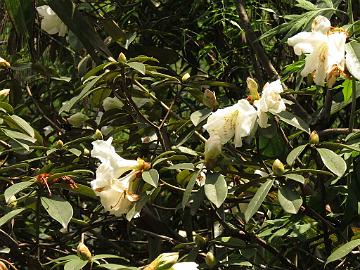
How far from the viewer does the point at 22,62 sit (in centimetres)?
214

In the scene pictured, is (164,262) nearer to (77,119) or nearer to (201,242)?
(201,242)

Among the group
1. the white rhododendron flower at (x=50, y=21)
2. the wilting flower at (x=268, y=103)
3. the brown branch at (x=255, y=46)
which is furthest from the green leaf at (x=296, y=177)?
the white rhododendron flower at (x=50, y=21)

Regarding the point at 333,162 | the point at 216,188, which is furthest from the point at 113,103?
the point at 333,162

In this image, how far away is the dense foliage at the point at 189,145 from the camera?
1580 millimetres

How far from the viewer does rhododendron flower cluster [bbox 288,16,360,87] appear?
1.53m

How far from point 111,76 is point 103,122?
11.1 inches

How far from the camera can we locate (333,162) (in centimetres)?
152

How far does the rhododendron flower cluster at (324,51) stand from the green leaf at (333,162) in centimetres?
12

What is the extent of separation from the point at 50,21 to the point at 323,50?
38.2 inches

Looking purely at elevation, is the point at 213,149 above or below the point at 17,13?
below

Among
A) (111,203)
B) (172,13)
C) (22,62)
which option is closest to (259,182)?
(111,203)

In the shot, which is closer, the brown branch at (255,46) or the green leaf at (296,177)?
the green leaf at (296,177)

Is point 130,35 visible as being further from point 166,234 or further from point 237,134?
point 237,134

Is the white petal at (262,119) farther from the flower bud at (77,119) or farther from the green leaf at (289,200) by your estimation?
the flower bud at (77,119)
